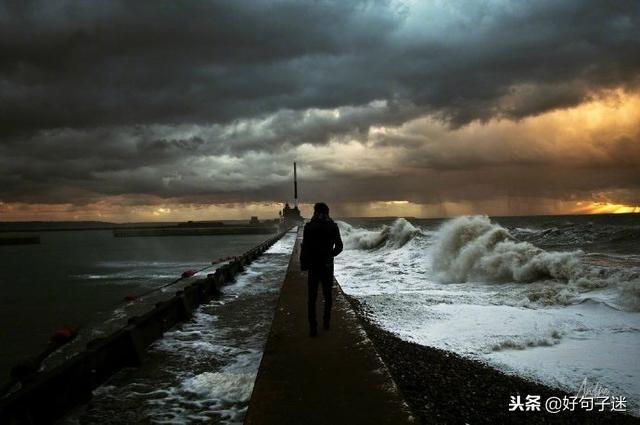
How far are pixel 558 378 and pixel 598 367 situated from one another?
2.95 ft

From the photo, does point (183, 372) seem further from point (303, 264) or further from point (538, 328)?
point (538, 328)

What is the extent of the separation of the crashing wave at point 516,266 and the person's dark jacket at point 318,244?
24.4ft

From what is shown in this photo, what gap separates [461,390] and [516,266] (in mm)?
10554

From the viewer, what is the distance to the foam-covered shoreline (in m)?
4.34

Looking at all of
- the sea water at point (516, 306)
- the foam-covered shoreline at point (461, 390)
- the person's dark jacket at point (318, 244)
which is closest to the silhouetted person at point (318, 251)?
the person's dark jacket at point (318, 244)

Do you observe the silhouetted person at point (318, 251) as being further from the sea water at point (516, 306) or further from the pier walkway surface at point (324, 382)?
the sea water at point (516, 306)

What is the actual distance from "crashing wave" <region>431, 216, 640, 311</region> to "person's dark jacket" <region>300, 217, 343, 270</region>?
24.4ft

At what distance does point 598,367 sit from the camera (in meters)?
6.41

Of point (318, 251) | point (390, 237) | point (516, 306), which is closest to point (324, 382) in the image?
point (318, 251)

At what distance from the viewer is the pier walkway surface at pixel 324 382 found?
3508mm

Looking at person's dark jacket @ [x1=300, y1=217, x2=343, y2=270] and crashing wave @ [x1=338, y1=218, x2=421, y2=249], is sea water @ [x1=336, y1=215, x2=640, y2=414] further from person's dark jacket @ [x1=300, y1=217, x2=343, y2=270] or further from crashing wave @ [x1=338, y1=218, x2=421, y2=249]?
crashing wave @ [x1=338, y1=218, x2=421, y2=249]

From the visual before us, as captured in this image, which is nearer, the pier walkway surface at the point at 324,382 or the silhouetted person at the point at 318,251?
the pier walkway surface at the point at 324,382

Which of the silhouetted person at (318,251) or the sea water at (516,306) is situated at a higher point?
the silhouetted person at (318,251)

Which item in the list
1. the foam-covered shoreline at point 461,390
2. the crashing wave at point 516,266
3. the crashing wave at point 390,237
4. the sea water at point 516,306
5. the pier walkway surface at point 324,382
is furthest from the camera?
the crashing wave at point 390,237
